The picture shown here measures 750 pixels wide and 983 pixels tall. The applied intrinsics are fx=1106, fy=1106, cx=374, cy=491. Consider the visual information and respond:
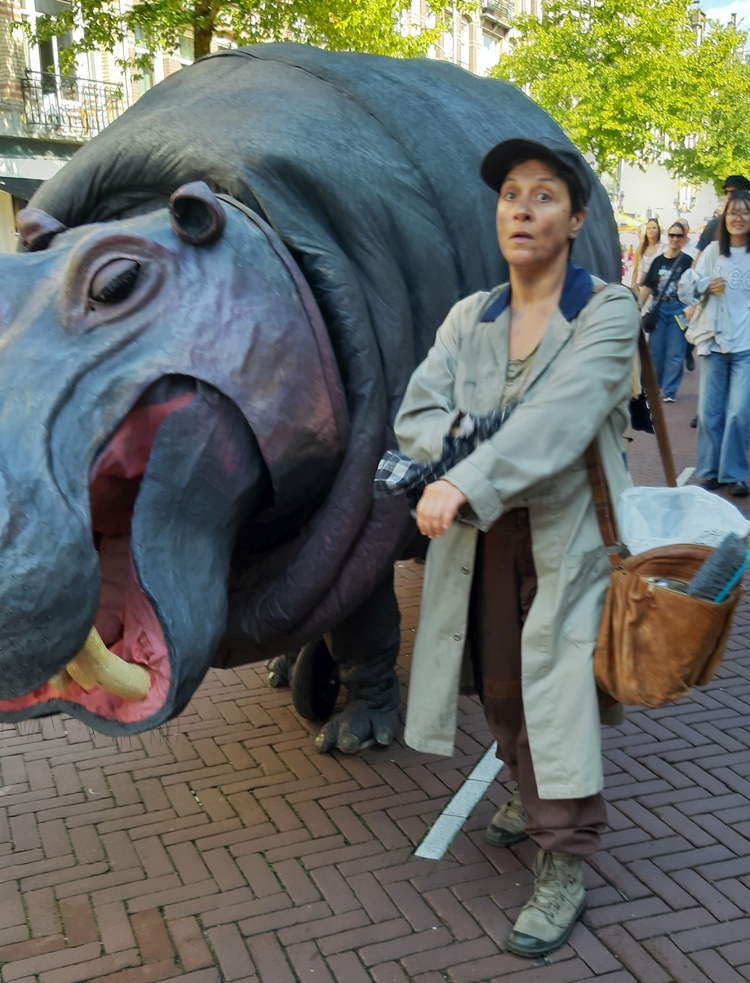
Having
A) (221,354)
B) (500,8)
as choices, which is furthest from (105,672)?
(500,8)

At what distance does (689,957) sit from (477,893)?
2.02 ft

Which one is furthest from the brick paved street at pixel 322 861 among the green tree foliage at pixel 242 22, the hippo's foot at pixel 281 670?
the green tree foliage at pixel 242 22

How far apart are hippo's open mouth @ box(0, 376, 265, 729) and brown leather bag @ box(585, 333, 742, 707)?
0.94 m

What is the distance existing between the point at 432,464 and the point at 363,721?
5.50ft

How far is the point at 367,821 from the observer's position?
3613 mm

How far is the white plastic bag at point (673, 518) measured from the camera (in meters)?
2.56

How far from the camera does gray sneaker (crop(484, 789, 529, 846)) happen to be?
341cm

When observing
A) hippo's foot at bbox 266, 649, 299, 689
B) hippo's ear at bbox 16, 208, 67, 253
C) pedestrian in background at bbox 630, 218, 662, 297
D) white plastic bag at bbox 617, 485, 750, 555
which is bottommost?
hippo's foot at bbox 266, 649, 299, 689

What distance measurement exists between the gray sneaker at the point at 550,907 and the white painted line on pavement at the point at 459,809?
440 millimetres

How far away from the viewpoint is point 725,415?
7625 millimetres

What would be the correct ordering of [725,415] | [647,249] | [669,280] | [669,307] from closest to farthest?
1. [725,415]
2. [669,280]
3. [669,307]
4. [647,249]

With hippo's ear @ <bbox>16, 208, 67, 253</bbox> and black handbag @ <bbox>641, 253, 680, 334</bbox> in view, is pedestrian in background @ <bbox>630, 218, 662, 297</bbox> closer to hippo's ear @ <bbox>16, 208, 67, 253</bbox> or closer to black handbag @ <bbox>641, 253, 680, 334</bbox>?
black handbag @ <bbox>641, 253, 680, 334</bbox>

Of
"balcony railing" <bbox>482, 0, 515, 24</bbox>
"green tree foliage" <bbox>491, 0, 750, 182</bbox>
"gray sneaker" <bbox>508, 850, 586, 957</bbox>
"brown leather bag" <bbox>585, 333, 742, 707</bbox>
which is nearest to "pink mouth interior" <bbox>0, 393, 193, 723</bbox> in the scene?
"brown leather bag" <bbox>585, 333, 742, 707</bbox>

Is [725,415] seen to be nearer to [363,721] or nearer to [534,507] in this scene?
[363,721]
